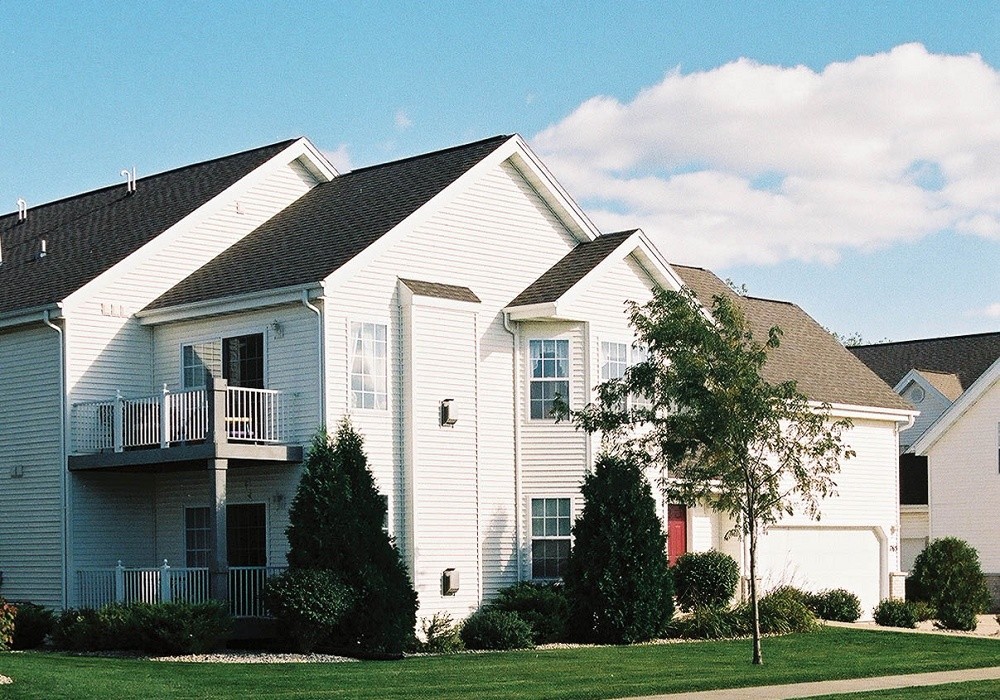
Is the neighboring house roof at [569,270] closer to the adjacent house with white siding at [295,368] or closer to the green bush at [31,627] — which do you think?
the adjacent house with white siding at [295,368]

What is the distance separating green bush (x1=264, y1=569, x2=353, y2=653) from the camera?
25.7 metres

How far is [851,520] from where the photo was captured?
128ft

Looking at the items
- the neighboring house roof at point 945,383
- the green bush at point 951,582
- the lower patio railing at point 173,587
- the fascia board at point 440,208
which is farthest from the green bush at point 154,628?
the neighboring house roof at point 945,383

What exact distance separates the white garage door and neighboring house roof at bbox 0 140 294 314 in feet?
48.6

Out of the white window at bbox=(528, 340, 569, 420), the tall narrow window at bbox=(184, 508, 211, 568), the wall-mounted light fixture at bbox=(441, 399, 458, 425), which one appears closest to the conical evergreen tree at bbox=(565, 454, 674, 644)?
the white window at bbox=(528, 340, 569, 420)

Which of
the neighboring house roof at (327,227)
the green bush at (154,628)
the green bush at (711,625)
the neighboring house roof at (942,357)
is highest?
the neighboring house roof at (327,227)

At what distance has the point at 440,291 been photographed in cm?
2981

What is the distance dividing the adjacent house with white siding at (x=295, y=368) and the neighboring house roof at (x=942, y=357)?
23.2 meters

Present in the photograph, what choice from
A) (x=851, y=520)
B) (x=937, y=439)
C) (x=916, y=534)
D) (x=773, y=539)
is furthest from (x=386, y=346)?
(x=916, y=534)

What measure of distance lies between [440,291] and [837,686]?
11.9m

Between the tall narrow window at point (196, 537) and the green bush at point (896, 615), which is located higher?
the tall narrow window at point (196, 537)

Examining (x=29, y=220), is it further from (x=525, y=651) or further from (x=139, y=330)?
(x=525, y=651)

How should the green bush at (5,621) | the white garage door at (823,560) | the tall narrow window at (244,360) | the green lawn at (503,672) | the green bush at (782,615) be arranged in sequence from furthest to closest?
the white garage door at (823,560)
the green bush at (782,615)
the tall narrow window at (244,360)
the green bush at (5,621)
the green lawn at (503,672)

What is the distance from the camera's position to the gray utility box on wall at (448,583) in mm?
29219
